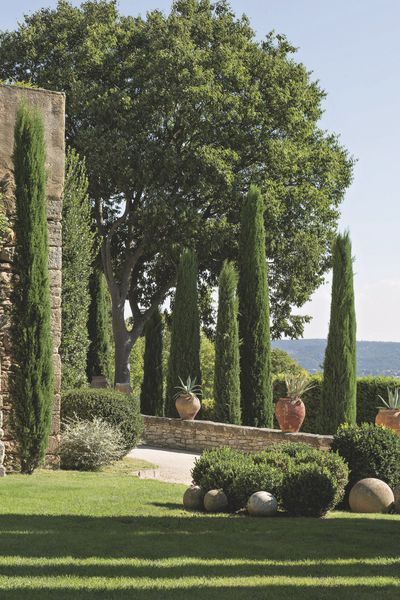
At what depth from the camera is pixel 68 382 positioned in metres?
16.2

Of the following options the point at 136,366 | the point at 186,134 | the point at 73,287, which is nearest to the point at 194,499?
the point at 73,287

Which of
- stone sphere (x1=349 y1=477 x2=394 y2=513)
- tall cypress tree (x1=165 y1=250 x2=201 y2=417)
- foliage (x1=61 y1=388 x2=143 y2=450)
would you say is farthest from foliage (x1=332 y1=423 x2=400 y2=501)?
tall cypress tree (x1=165 y1=250 x2=201 y2=417)

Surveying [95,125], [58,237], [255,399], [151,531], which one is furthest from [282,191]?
[151,531]

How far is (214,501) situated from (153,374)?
582 inches

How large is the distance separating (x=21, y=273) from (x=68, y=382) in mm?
3726

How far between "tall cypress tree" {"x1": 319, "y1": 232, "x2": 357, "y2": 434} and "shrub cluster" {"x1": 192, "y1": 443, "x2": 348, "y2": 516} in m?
8.34

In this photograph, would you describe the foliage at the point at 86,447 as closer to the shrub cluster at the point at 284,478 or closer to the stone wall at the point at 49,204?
the stone wall at the point at 49,204

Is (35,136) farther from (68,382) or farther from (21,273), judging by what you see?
(68,382)

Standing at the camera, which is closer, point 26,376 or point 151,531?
point 151,531

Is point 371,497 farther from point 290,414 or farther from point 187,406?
point 187,406

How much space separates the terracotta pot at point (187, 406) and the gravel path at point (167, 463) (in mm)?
966

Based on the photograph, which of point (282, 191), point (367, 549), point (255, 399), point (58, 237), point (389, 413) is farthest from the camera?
point (282, 191)

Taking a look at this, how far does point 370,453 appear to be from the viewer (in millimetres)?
11617

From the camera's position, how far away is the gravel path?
1420 centimetres
